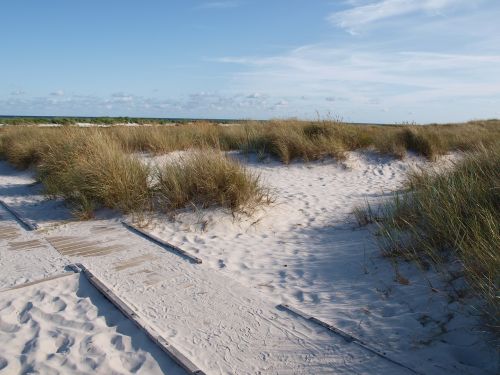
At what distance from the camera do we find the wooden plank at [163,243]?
4947mm

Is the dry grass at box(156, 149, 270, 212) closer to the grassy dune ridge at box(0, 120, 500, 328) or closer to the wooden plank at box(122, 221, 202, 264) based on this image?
the grassy dune ridge at box(0, 120, 500, 328)

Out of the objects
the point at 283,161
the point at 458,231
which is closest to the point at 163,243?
the point at 458,231

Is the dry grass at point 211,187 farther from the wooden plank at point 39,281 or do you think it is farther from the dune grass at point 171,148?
the wooden plank at point 39,281

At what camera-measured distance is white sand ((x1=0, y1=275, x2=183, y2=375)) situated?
9.53 feet

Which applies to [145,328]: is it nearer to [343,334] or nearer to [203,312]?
[203,312]

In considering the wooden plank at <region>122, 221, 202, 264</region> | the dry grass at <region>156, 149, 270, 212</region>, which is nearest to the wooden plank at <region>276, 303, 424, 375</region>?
the wooden plank at <region>122, 221, 202, 264</region>

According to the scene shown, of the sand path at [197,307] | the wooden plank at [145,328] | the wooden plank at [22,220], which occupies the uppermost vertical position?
the wooden plank at [145,328]

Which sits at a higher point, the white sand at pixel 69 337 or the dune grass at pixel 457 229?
the dune grass at pixel 457 229

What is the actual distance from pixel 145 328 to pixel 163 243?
2177 millimetres

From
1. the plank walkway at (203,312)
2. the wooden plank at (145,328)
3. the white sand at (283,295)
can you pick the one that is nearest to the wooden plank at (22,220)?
the white sand at (283,295)

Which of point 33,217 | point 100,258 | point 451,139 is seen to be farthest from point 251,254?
point 451,139

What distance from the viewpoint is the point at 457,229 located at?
4.18m

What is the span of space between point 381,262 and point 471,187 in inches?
53.2

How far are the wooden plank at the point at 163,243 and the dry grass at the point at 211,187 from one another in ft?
2.32
